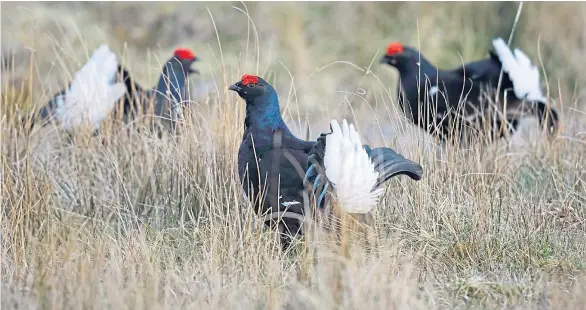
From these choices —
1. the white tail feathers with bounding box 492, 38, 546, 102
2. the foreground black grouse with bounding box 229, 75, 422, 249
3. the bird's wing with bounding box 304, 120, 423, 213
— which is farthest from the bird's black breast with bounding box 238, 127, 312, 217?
the white tail feathers with bounding box 492, 38, 546, 102

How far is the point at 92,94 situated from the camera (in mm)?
5332

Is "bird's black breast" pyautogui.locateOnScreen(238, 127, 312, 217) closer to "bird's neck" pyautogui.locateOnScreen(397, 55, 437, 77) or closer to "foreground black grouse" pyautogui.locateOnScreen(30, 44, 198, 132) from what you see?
"foreground black grouse" pyautogui.locateOnScreen(30, 44, 198, 132)

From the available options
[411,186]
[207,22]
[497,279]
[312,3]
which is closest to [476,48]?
[312,3]

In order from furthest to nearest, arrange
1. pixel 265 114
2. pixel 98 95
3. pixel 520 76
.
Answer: pixel 520 76, pixel 98 95, pixel 265 114

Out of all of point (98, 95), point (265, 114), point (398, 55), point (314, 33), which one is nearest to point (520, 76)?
point (398, 55)

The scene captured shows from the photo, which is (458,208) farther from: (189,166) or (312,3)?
(312,3)

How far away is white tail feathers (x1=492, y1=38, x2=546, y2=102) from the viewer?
585cm

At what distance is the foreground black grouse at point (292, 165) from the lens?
3529 millimetres

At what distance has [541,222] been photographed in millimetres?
3801

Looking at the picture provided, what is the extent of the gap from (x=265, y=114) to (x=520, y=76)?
2.47 m

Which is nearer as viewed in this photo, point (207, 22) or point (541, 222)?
point (541, 222)

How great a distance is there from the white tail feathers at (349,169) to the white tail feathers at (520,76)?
254cm

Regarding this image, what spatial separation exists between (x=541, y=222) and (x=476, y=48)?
18.5ft

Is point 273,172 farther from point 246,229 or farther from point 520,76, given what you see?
point 520,76
